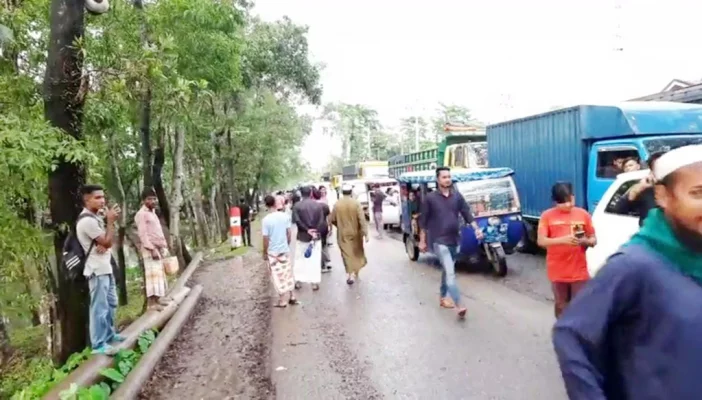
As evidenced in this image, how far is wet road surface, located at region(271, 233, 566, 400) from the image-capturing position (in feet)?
18.6

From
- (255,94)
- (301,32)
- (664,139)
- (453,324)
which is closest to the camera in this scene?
(453,324)

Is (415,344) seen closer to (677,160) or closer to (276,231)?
(276,231)

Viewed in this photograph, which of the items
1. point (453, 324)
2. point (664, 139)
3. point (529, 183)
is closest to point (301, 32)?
point (529, 183)

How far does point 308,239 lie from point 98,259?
4.76 m

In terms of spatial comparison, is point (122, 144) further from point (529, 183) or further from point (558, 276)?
point (558, 276)

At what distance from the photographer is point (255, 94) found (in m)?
27.4

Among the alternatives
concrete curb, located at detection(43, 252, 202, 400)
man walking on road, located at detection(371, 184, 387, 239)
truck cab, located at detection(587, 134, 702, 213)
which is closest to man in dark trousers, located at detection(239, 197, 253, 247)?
man walking on road, located at detection(371, 184, 387, 239)

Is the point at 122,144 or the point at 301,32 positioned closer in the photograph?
the point at 122,144

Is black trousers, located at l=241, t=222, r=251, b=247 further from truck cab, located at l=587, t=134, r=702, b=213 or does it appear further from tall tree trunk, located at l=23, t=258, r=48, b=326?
truck cab, located at l=587, t=134, r=702, b=213

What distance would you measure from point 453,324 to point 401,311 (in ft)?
3.95

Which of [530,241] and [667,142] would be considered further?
[530,241]

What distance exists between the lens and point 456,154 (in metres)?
21.0

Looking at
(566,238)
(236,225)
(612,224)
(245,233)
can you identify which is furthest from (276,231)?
(245,233)

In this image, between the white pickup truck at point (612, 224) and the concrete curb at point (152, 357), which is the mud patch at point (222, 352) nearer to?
the concrete curb at point (152, 357)
